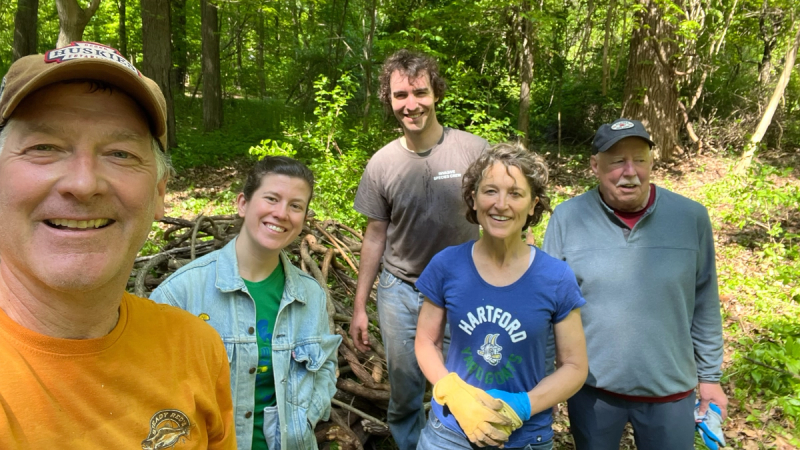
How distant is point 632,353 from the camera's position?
7.20 feet

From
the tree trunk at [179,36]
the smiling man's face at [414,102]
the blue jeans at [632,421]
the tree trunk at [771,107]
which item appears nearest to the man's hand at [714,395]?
the blue jeans at [632,421]

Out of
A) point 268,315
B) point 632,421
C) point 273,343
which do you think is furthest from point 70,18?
point 632,421

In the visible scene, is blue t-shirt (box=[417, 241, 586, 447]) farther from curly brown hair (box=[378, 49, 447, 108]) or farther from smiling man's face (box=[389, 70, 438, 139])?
curly brown hair (box=[378, 49, 447, 108])

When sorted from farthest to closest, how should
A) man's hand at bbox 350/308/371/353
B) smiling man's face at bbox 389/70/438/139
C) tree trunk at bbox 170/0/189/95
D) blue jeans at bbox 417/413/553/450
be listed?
tree trunk at bbox 170/0/189/95 → man's hand at bbox 350/308/371/353 → smiling man's face at bbox 389/70/438/139 → blue jeans at bbox 417/413/553/450

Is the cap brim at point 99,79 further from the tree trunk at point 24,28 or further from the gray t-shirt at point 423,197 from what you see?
the tree trunk at point 24,28

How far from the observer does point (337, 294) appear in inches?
171

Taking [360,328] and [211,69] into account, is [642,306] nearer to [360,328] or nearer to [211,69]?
[360,328]

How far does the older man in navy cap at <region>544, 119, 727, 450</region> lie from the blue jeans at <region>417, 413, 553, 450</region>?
554 millimetres

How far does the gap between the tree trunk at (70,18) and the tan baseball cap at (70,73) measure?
6.98 metres

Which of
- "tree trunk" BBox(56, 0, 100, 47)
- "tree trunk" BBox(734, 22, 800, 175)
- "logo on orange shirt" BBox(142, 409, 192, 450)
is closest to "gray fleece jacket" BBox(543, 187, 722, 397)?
"logo on orange shirt" BBox(142, 409, 192, 450)

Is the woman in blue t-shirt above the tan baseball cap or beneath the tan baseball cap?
beneath

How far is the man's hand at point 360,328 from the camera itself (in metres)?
3.15

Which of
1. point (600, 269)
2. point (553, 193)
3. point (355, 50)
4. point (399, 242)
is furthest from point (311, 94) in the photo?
point (600, 269)

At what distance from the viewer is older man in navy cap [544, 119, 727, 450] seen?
2.20 m
